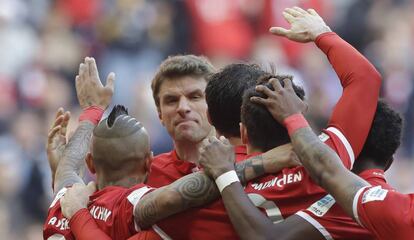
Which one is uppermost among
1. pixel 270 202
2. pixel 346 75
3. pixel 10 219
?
pixel 346 75

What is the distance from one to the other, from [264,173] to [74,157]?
1434 millimetres

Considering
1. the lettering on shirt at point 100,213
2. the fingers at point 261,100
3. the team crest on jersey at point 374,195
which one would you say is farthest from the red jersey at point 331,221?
the lettering on shirt at point 100,213

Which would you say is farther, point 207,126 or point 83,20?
point 83,20

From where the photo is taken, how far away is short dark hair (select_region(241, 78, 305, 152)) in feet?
15.9

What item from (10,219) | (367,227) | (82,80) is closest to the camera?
(367,227)

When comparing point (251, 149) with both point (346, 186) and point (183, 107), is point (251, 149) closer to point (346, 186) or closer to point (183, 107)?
point (346, 186)

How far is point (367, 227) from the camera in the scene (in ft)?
15.0

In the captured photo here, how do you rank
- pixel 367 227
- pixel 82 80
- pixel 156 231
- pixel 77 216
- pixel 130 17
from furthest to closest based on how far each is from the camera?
pixel 130 17 < pixel 82 80 < pixel 77 216 < pixel 156 231 < pixel 367 227

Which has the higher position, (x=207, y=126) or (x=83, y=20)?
(x=83, y=20)

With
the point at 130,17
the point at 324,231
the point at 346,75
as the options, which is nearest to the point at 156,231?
the point at 324,231

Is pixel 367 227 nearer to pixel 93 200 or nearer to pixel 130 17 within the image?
pixel 93 200

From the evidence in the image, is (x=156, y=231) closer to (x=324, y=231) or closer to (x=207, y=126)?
(x=324, y=231)

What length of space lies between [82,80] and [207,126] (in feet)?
2.46

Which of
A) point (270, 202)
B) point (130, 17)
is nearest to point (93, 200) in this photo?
point (270, 202)
